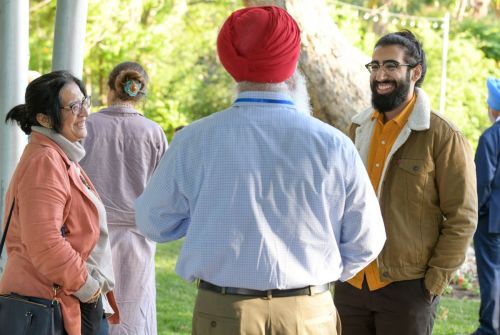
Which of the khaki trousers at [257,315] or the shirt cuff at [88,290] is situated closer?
the khaki trousers at [257,315]

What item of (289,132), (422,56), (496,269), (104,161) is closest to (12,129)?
(104,161)

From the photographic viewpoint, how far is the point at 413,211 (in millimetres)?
4840

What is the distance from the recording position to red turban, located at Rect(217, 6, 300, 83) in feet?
→ 11.3

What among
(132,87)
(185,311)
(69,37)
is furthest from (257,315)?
(185,311)

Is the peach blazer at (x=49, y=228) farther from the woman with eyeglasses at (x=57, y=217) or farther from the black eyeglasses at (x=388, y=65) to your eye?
the black eyeglasses at (x=388, y=65)

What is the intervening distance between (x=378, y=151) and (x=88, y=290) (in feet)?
5.56

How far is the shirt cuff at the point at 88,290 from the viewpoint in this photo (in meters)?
4.29

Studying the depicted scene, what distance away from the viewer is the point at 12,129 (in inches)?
252

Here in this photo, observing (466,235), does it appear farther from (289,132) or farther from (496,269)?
(496,269)

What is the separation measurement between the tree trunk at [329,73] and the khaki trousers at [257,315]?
6235 millimetres

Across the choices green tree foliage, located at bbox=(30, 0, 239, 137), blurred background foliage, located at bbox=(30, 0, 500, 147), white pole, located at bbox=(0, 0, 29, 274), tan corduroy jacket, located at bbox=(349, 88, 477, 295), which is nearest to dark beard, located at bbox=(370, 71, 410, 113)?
tan corduroy jacket, located at bbox=(349, 88, 477, 295)

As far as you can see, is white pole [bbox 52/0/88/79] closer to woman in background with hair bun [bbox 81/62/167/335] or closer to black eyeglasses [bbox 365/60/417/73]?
woman in background with hair bun [bbox 81/62/167/335]

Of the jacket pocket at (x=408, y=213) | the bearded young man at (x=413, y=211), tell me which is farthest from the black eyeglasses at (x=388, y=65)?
the jacket pocket at (x=408, y=213)

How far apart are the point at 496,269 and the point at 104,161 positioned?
149 inches
